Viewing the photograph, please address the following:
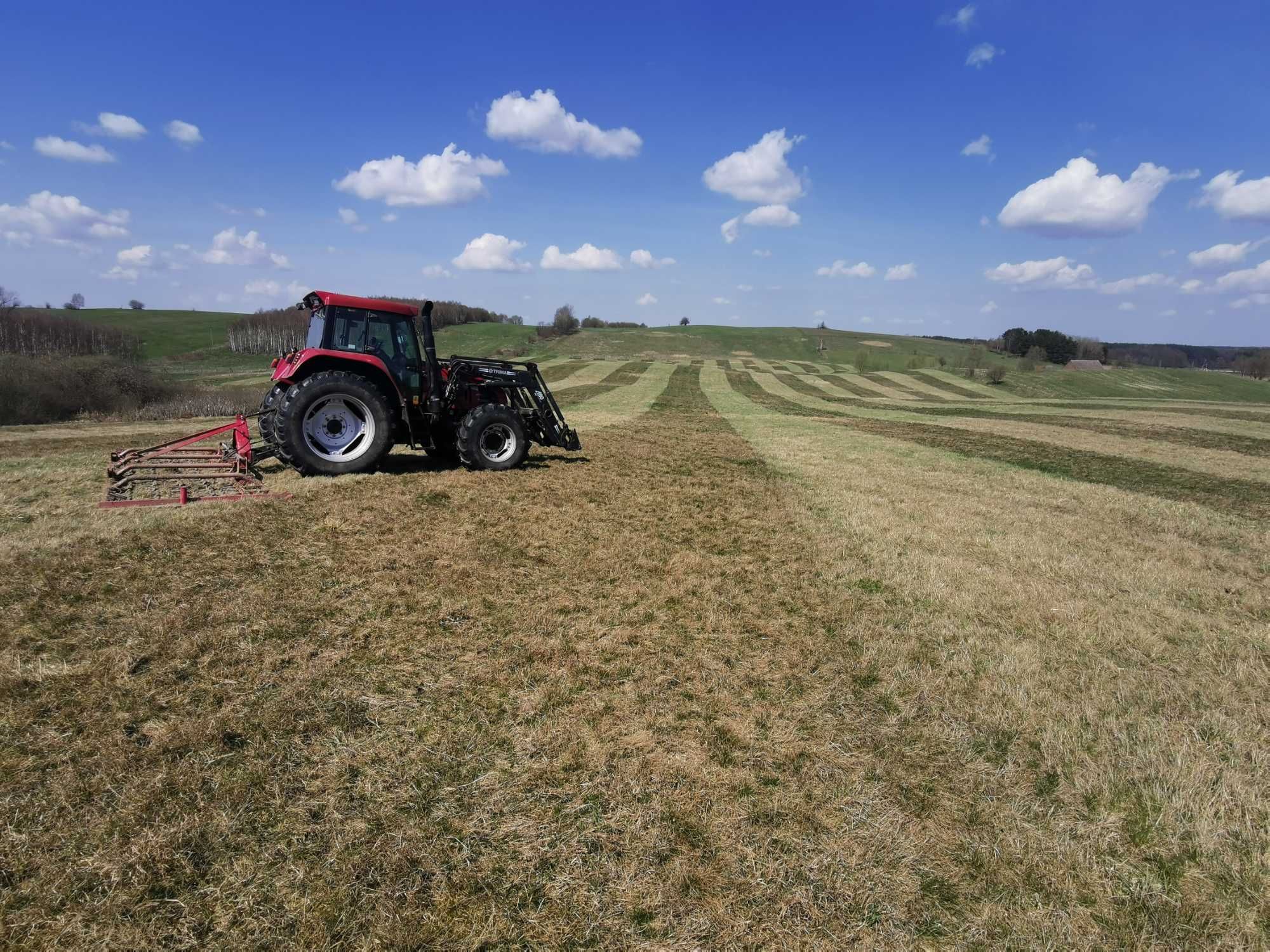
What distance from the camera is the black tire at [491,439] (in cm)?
943

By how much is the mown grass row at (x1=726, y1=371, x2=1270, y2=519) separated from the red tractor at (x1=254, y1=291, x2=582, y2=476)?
1198 centimetres

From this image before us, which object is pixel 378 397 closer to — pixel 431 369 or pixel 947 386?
pixel 431 369

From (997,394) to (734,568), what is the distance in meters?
47.2

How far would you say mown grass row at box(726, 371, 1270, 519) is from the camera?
11094 millimetres

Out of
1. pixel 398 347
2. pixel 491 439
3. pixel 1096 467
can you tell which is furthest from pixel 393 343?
pixel 1096 467

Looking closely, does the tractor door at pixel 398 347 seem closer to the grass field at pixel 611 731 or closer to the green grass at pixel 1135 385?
the grass field at pixel 611 731

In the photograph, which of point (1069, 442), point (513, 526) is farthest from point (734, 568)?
point (1069, 442)

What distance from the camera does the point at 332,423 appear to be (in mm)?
8680

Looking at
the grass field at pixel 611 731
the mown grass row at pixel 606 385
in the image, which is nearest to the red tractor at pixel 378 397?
the grass field at pixel 611 731

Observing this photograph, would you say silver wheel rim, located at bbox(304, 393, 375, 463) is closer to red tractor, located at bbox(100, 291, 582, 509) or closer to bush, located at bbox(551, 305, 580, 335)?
red tractor, located at bbox(100, 291, 582, 509)

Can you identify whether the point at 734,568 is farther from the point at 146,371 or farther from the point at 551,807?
the point at 146,371

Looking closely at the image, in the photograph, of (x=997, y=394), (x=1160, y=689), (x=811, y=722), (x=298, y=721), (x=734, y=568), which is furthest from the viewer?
(x=997, y=394)

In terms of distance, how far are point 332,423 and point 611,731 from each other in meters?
7.09

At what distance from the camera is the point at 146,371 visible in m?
22.0
